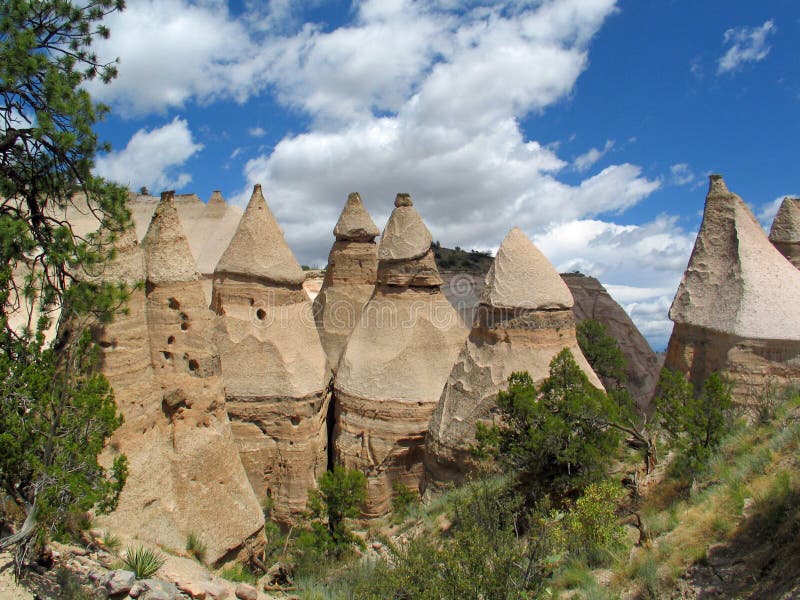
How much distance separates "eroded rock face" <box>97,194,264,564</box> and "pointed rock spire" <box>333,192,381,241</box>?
686cm

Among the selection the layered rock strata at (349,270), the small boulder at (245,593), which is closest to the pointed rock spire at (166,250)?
the small boulder at (245,593)

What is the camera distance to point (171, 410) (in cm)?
910

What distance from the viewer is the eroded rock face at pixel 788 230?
1550 cm

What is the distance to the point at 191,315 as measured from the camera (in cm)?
945

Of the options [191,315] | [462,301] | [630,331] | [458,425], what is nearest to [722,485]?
[458,425]

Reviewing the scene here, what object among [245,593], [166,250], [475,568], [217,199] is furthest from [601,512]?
[217,199]

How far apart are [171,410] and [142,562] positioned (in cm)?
264

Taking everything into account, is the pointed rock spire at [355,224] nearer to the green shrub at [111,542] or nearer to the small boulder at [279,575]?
the small boulder at [279,575]

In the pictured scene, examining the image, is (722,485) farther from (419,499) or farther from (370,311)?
(370,311)

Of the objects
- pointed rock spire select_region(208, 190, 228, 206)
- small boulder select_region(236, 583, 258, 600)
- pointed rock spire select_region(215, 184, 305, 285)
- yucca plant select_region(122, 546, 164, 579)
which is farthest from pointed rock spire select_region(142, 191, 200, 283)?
pointed rock spire select_region(208, 190, 228, 206)

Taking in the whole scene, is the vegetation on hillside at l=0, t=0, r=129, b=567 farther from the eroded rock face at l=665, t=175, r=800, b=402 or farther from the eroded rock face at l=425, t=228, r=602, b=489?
the eroded rock face at l=665, t=175, r=800, b=402

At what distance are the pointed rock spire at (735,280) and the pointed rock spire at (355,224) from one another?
7754 millimetres

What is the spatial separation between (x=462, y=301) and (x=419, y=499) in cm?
1604

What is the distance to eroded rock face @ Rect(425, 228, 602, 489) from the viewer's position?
10539mm
